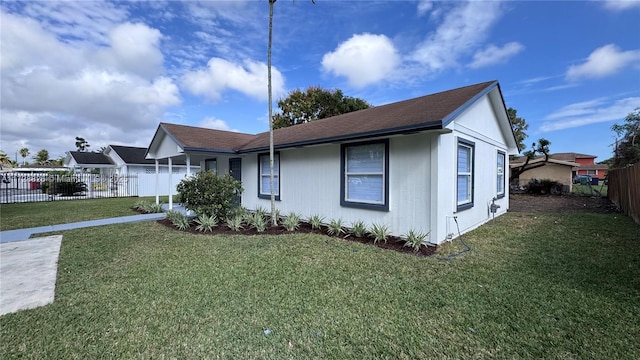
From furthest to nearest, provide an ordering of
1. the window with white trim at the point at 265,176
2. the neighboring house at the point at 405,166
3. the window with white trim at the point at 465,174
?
the window with white trim at the point at 265,176 < the window with white trim at the point at 465,174 < the neighboring house at the point at 405,166

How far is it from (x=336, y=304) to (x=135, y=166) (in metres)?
25.0

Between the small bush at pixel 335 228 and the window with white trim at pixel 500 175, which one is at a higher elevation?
the window with white trim at pixel 500 175

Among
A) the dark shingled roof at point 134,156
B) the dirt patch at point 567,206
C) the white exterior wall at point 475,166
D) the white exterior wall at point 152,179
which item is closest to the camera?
the white exterior wall at point 475,166

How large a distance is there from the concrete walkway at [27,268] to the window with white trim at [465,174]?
26.6ft

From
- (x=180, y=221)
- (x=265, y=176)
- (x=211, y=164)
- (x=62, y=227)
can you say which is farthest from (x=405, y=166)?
(x=62, y=227)

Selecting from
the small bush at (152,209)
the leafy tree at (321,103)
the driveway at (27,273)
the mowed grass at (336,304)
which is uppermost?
the leafy tree at (321,103)

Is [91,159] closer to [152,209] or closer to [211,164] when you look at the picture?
[152,209]

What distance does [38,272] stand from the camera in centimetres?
477

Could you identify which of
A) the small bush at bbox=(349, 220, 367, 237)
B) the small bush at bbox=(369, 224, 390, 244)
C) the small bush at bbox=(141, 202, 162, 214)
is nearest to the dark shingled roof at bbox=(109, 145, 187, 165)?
the small bush at bbox=(141, 202, 162, 214)

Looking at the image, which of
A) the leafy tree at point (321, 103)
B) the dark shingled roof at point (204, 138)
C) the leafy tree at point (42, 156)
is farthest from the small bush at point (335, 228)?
the leafy tree at point (42, 156)

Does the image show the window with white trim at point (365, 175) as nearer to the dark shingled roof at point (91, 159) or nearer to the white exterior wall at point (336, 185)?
the white exterior wall at point (336, 185)

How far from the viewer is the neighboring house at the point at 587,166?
139ft

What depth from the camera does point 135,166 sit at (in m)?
22.6

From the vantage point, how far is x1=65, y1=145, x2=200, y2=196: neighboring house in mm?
21438
